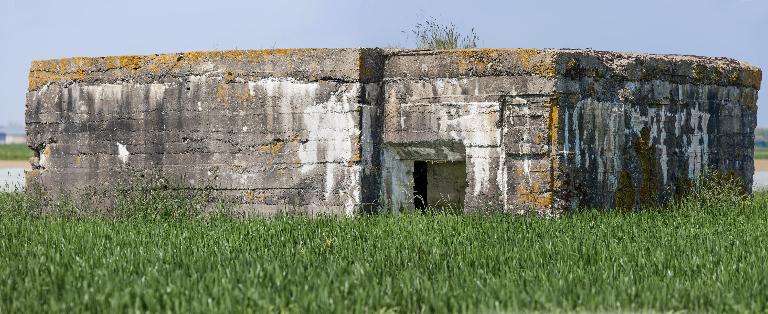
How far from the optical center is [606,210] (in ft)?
36.1

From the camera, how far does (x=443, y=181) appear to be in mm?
12609

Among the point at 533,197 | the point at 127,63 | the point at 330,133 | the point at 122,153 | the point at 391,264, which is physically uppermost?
the point at 127,63

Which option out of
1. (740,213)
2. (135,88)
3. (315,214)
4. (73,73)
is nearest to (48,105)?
Answer: (73,73)

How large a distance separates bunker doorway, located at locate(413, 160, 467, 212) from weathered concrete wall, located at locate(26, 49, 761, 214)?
0.17 ft

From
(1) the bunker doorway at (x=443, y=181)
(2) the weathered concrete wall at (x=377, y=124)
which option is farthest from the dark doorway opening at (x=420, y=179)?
(2) the weathered concrete wall at (x=377, y=124)

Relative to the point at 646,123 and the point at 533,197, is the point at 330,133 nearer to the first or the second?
the point at 533,197

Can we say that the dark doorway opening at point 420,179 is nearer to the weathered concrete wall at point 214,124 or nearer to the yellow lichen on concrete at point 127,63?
the weathered concrete wall at point 214,124

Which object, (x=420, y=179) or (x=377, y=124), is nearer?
(x=377, y=124)

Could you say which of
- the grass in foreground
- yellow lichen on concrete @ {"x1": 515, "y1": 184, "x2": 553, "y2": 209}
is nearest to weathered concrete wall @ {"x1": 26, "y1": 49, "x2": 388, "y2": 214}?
the grass in foreground

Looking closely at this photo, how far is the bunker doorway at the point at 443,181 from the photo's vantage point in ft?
41.1

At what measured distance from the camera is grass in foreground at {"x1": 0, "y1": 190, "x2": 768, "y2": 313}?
5824mm

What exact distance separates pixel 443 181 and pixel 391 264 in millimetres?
5338

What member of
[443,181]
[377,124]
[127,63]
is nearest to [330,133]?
[377,124]

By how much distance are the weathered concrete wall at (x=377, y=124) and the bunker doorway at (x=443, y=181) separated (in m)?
0.05
